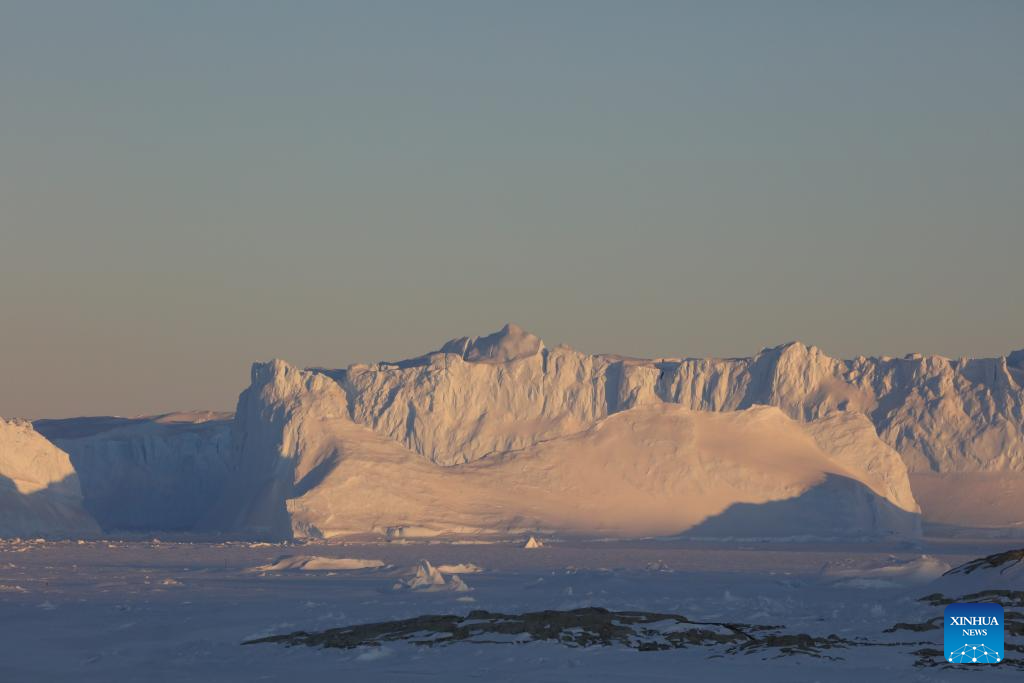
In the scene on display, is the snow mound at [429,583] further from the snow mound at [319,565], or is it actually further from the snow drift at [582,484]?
the snow drift at [582,484]

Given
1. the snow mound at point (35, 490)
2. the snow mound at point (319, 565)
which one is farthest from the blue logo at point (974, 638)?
the snow mound at point (35, 490)

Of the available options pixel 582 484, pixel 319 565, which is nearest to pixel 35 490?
pixel 582 484

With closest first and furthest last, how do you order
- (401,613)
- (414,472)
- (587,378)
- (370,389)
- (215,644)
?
1. (215,644)
2. (401,613)
3. (414,472)
4. (370,389)
5. (587,378)

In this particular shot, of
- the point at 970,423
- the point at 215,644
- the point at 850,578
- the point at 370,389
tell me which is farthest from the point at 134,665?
the point at 970,423

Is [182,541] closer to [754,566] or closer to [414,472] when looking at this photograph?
[414,472]

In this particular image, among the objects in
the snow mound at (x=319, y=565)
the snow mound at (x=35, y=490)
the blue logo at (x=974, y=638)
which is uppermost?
the snow mound at (x=35, y=490)
